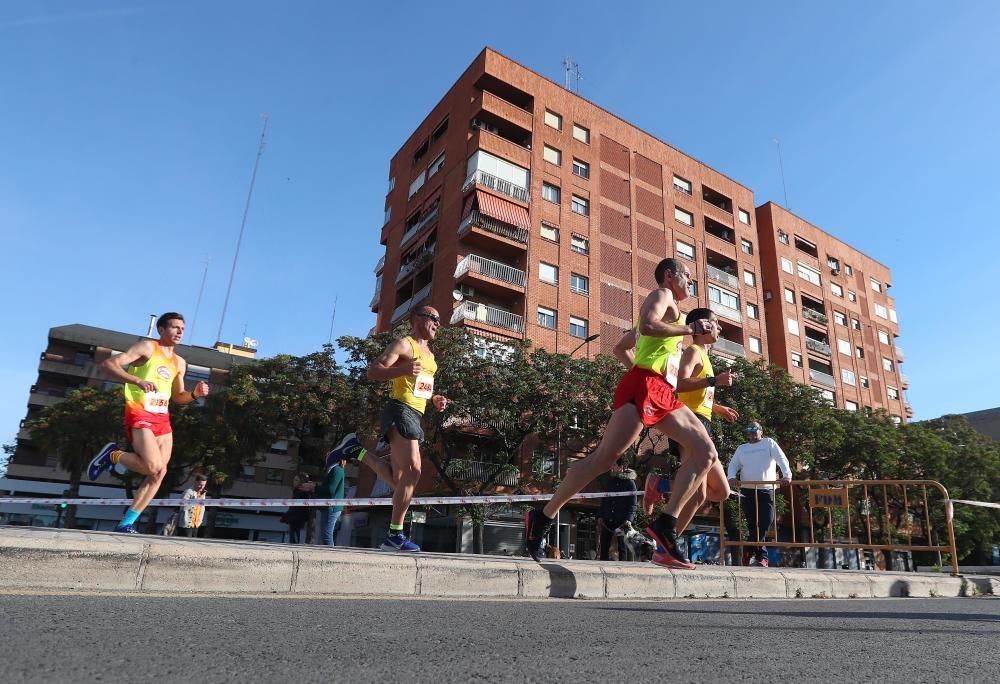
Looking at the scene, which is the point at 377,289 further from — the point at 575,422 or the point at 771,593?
the point at 771,593

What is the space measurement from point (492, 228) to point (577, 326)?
250 inches

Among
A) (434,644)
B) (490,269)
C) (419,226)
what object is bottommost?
(434,644)

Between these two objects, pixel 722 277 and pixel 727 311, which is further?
pixel 722 277

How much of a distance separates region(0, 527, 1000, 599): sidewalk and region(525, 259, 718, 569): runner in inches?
14.2

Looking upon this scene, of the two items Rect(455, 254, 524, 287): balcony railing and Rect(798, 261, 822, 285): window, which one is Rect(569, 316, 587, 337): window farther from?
Rect(798, 261, 822, 285): window

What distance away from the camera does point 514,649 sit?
7.54 feet

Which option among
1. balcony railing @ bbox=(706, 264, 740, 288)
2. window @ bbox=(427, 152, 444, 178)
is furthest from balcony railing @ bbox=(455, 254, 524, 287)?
balcony railing @ bbox=(706, 264, 740, 288)

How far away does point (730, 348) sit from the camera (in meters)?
40.0

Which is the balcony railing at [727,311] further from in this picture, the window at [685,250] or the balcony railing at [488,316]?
the balcony railing at [488,316]

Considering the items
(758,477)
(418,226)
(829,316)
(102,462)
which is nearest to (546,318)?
(418,226)

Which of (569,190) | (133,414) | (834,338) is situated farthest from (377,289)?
(133,414)

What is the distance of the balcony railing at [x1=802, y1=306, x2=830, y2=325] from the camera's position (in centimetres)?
4743

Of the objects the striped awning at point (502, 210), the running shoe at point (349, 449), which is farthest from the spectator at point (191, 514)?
the striped awning at point (502, 210)

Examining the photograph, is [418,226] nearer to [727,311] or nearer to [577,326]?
[577,326]
